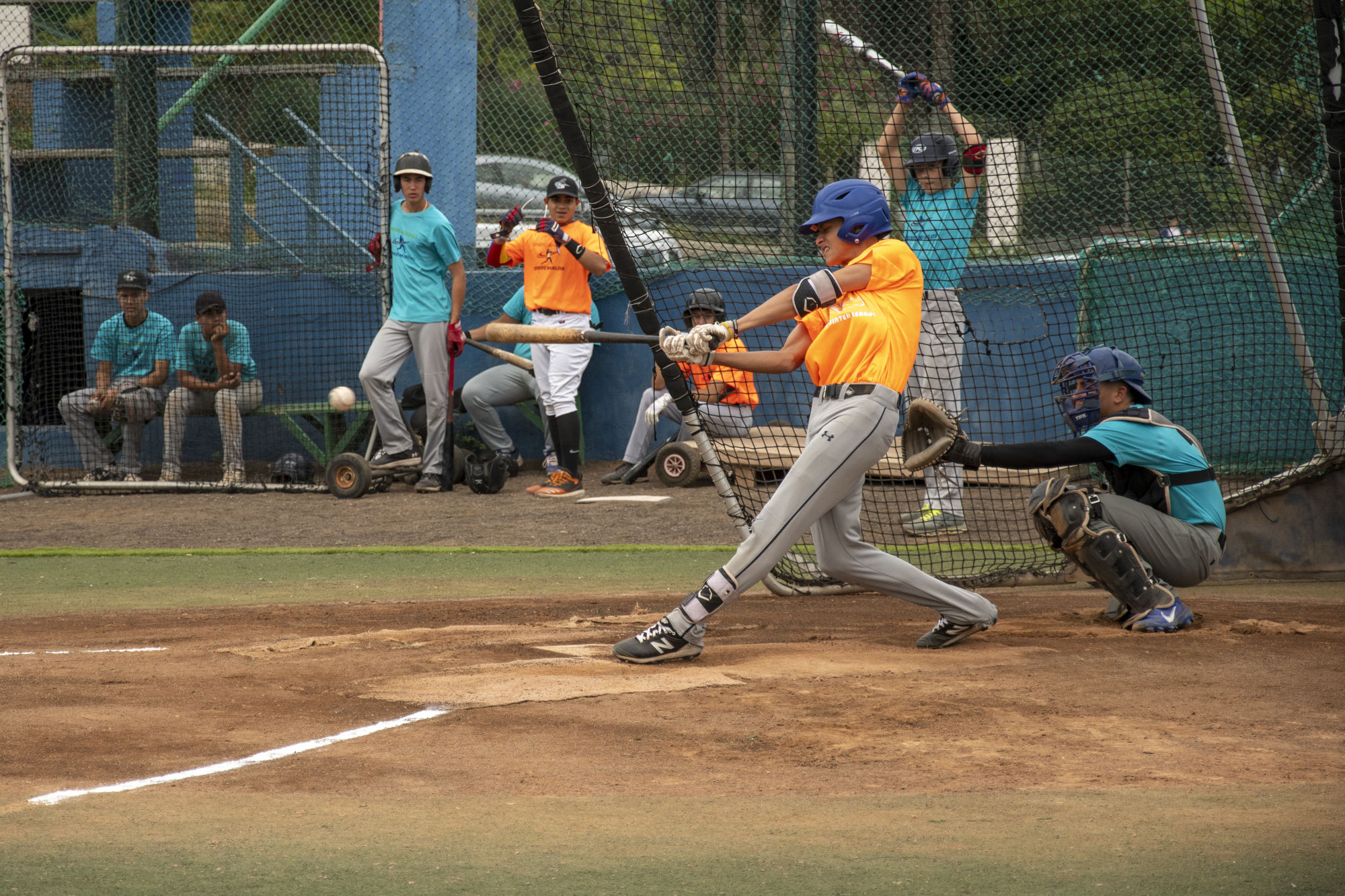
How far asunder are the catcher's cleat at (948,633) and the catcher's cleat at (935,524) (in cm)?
245

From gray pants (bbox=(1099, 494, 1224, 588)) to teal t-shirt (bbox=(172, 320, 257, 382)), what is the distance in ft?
25.5

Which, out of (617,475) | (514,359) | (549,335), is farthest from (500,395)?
(549,335)

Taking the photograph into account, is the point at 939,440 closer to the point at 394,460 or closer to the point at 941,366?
the point at 941,366

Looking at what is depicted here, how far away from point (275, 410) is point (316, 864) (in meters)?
8.85

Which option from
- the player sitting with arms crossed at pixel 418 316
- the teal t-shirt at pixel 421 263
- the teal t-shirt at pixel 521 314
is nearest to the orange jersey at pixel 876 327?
the player sitting with arms crossed at pixel 418 316

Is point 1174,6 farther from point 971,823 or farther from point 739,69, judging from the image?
point 971,823

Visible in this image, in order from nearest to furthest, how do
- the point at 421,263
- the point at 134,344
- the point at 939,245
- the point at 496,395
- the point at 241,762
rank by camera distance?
the point at 241,762 < the point at 939,245 < the point at 421,263 < the point at 496,395 < the point at 134,344

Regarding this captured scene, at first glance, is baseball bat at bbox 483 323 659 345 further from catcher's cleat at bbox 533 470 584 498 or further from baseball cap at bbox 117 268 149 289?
baseball cap at bbox 117 268 149 289

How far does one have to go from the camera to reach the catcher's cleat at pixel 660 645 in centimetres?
490

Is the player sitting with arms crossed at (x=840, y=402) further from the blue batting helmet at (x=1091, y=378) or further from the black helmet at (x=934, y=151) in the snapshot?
the black helmet at (x=934, y=151)

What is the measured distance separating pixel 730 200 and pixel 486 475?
11.0 ft

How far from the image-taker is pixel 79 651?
5.33 metres

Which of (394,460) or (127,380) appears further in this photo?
(127,380)

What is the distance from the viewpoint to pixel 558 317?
10.3 metres
